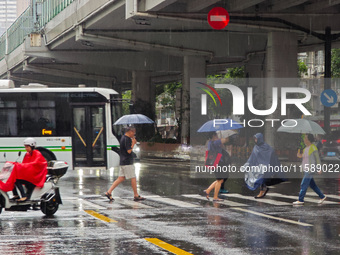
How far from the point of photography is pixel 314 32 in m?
35.3

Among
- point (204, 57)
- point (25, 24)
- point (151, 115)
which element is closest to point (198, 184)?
point (204, 57)

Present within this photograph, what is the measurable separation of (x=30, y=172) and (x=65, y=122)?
40.1ft

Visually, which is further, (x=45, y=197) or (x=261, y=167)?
(x=261, y=167)

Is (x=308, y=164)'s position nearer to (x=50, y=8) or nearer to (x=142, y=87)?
(x=50, y=8)

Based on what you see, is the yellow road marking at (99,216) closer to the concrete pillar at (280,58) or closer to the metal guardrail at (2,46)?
the concrete pillar at (280,58)

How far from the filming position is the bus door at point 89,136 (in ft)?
79.8

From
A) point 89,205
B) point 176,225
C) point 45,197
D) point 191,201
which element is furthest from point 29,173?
point 191,201

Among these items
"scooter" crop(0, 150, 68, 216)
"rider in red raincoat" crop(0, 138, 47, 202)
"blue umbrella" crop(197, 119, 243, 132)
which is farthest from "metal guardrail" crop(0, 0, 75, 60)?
"rider in red raincoat" crop(0, 138, 47, 202)

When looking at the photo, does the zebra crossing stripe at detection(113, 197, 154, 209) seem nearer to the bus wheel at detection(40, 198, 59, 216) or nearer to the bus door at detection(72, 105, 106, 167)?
the bus wheel at detection(40, 198, 59, 216)

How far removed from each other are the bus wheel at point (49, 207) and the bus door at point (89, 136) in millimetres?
10991

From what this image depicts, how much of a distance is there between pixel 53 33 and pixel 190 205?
3378 cm

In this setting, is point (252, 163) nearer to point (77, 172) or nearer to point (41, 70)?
point (77, 172)

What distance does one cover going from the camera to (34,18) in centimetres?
5269

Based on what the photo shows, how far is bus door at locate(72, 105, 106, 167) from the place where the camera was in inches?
958
